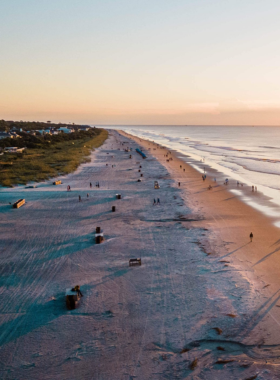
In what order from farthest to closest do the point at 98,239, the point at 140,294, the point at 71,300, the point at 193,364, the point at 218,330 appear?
the point at 98,239 < the point at 140,294 < the point at 71,300 < the point at 218,330 < the point at 193,364

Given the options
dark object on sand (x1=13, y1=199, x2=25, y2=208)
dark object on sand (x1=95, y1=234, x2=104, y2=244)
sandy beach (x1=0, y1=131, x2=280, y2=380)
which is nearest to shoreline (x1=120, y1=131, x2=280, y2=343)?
sandy beach (x1=0, y1=131, x2=280, y2=380)

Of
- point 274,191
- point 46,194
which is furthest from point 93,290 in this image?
point 274,191

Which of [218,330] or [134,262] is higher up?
[134,262]

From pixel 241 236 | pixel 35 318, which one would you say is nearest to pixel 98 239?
pixel 35 318

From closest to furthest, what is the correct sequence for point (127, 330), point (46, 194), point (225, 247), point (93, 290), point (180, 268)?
1. point (127, 330)
2. point (93, 290)
3. point (180, 268)
4. point (225, 247)
5. point (46, 194)

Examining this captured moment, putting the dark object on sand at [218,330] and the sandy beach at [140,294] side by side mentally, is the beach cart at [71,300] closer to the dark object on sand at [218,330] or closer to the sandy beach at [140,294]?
the sandy beach at [140,294]

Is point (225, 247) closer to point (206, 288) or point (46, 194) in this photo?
point (206, 288)

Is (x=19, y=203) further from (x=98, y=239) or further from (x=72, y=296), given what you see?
(x=72, y=296)
